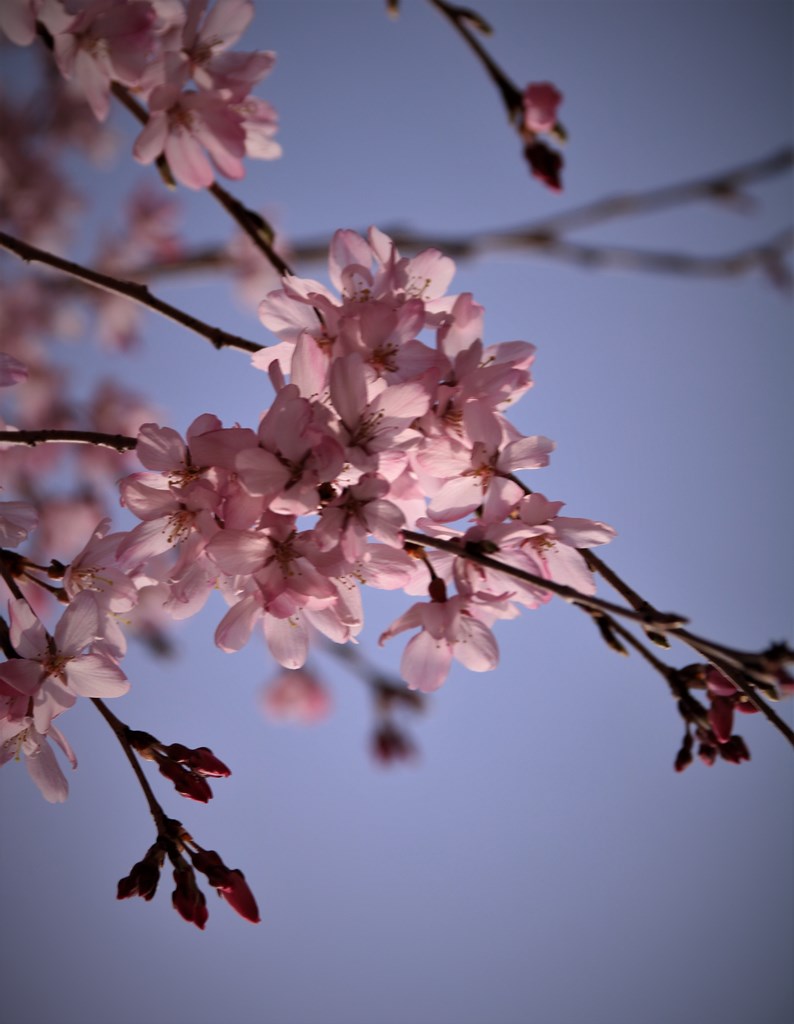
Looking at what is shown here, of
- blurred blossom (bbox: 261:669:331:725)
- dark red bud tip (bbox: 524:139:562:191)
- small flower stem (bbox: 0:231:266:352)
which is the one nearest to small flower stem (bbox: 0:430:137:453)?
small flower stem (bbox: 0:231:266:352)

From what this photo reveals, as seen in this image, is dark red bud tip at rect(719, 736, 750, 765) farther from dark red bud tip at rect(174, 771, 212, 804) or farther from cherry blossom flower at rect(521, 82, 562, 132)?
cherry blossom flower at rect(521, 82, 562, 132)

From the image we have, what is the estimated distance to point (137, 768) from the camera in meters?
0.95

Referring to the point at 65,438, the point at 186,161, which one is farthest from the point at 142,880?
the point at 186,161

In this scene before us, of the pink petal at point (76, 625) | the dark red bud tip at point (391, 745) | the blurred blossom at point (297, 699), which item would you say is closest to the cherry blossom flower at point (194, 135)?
the pink petal at point (76, 625)

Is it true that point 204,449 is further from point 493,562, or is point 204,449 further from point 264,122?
point 264,122

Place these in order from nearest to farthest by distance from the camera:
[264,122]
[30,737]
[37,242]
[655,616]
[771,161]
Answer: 1. [655,616]
2. [30,737]
3. [264,122]
4. [771,161]
5. [37,242]

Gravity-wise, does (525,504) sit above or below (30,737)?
above

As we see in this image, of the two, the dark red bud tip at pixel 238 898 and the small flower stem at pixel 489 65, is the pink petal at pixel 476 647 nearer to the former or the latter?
the dark red bud tip at pixel 238 898

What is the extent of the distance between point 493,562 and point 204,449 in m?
0.39

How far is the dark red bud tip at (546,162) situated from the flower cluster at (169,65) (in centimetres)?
50

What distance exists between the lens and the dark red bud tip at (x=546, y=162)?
4.29ft

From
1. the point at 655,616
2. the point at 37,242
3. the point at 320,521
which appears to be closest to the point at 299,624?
the point at 320,521

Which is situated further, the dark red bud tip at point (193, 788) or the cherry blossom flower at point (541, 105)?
the cherry blossom flower at point (541, 105)

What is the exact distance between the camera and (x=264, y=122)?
143cm
